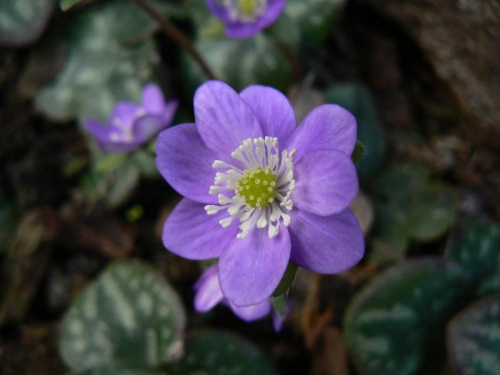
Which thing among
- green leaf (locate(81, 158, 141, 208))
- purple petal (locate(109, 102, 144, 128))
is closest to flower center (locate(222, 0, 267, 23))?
purple petal (locate(109, 102, 144, 128))

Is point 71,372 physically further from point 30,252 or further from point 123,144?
point 123,144

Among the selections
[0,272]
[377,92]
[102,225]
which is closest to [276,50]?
[377,92]

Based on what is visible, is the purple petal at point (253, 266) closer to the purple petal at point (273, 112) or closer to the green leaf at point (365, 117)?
the purple petal at point (273, 112)

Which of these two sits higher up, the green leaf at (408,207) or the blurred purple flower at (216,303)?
the blurred purple flower at (216,303)

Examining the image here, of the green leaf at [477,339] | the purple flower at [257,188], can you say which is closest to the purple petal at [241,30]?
the purple flower at [257,188]

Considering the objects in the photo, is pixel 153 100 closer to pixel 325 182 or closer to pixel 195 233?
pixel 195 233

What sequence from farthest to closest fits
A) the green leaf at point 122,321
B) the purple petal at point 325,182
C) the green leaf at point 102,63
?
the green leaf at point 102,63 < the green leaf at point 122,321 < the purple petal at point 325,182

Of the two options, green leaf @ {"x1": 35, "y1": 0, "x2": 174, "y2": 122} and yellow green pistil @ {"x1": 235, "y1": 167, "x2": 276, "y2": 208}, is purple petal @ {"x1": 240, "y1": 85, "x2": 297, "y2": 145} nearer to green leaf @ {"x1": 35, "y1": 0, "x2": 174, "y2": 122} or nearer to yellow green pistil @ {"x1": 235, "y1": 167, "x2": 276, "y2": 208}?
yellow green pistil @ {"x1": 235, "y1": 167, "x2": 276, "y2": 208}

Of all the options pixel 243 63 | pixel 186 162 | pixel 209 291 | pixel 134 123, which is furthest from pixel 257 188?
pixel 243 63
